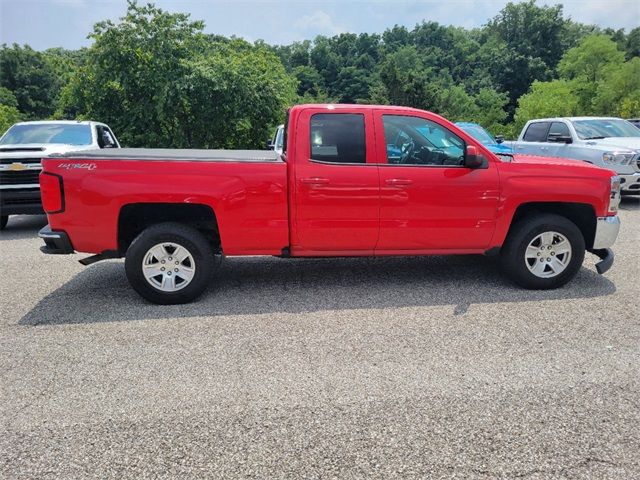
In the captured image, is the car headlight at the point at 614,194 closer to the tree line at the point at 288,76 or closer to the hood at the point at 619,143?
the hood at the point at 619,143

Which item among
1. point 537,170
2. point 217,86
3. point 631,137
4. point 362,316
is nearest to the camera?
point 362,316

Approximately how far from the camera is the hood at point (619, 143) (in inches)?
406

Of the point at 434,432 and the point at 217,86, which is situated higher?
the point at 217,86

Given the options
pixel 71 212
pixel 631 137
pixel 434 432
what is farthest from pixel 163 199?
pixel 631 137

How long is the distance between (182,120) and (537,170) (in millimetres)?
14618

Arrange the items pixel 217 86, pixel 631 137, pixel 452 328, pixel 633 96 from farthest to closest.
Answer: pixel 633 96 < pixel 217 86 < pixel 631 137 < pixel 452 328

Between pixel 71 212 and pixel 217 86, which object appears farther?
pixel 217 86

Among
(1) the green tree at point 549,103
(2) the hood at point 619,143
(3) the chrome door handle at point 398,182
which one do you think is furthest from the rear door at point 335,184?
(1) the green tree at point 549,103

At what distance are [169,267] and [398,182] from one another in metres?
2.41

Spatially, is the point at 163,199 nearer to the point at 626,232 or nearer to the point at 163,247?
the point at 163,247

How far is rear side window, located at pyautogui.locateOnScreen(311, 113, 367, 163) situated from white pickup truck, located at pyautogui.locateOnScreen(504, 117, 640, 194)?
740cm

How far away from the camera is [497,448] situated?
8.76 feet

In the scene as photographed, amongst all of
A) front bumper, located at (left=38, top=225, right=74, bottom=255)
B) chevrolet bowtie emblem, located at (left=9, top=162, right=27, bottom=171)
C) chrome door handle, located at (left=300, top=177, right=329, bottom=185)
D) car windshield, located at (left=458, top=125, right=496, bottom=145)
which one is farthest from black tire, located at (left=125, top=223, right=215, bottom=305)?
car windshield, located at (left=458, top=125, right=496, bottom=145)

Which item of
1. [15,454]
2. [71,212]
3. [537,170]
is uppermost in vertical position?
[537,170]
